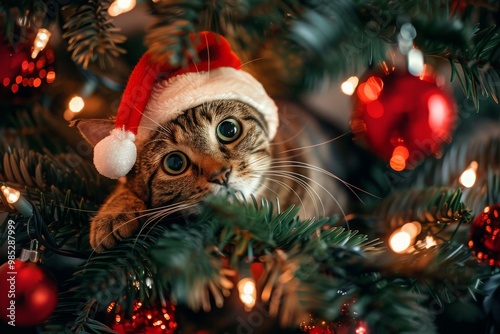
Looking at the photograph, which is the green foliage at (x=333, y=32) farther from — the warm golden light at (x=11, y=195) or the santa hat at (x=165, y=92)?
the warm golden light at (x=11, y=195)

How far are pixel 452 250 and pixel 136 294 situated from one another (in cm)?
29

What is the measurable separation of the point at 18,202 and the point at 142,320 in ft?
0.56

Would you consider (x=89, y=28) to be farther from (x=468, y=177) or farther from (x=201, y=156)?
(x=468, y=177)

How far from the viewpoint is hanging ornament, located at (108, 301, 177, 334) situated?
1.60 ft

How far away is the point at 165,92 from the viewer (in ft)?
1.80

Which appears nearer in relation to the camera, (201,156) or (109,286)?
(109,286)

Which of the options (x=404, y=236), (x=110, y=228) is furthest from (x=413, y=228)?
(x=110, y=228)

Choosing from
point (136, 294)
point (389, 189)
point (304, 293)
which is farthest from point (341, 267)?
point (389, 189)

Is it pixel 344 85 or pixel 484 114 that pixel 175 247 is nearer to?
pixel 344 85

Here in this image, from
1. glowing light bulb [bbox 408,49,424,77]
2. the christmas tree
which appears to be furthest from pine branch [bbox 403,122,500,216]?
glowing light bulb [bbox 408,49,424,77]

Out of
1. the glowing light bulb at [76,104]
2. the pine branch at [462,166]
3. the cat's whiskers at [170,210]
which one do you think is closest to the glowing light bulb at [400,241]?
the pine branch at [462,166]

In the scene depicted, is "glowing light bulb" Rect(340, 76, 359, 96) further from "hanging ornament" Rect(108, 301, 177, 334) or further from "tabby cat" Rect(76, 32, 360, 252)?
"hanging ornament" Rect(108, 301, 177, 334)

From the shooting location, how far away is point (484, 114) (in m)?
0.75

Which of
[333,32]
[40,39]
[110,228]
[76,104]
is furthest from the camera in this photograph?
[76,104]
